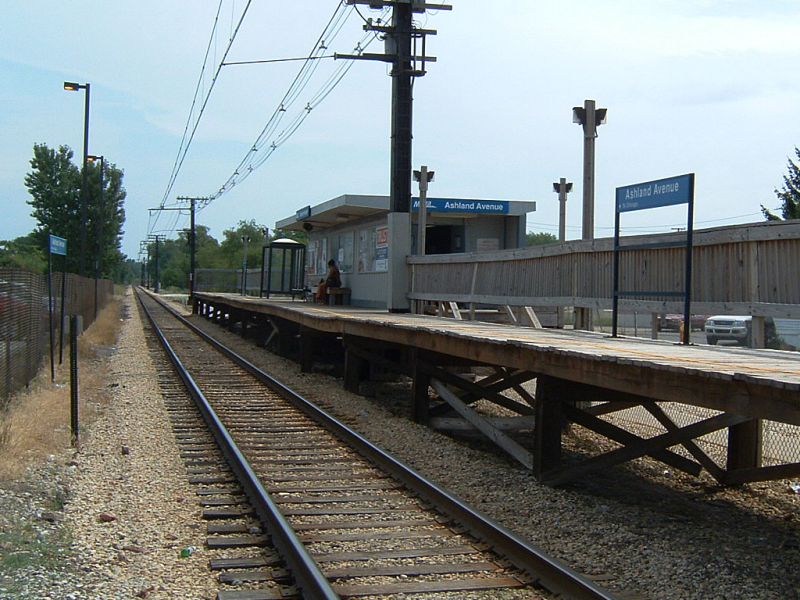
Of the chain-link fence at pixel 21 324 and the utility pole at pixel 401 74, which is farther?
the utility pole at pixel 401 74

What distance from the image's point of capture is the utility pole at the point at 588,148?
36.7 feet

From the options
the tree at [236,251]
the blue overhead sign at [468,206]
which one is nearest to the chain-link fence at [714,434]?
the blue overhead sign at [468,206]

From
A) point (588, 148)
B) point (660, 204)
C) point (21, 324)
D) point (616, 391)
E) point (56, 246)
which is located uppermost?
point (588, 148)

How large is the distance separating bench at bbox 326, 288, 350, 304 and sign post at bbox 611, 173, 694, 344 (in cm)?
1323

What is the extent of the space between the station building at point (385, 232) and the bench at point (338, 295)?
9.6 inches

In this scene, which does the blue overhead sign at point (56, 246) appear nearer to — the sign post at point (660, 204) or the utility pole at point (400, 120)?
the sign post at point (660, 204)

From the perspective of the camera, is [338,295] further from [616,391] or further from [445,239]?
[616,391]

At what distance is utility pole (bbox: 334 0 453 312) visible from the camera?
57.3ft

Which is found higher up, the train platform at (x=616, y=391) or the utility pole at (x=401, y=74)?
the utility pole at (x=401, y=74)

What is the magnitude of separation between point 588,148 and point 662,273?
2.59 meters

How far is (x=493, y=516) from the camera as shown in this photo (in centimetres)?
678

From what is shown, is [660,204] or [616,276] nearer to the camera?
[660,204]

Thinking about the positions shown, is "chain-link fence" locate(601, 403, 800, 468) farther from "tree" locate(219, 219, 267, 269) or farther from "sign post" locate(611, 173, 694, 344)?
"tree" locate(219, 219, 267, 269)

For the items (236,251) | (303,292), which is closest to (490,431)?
(303,292)
